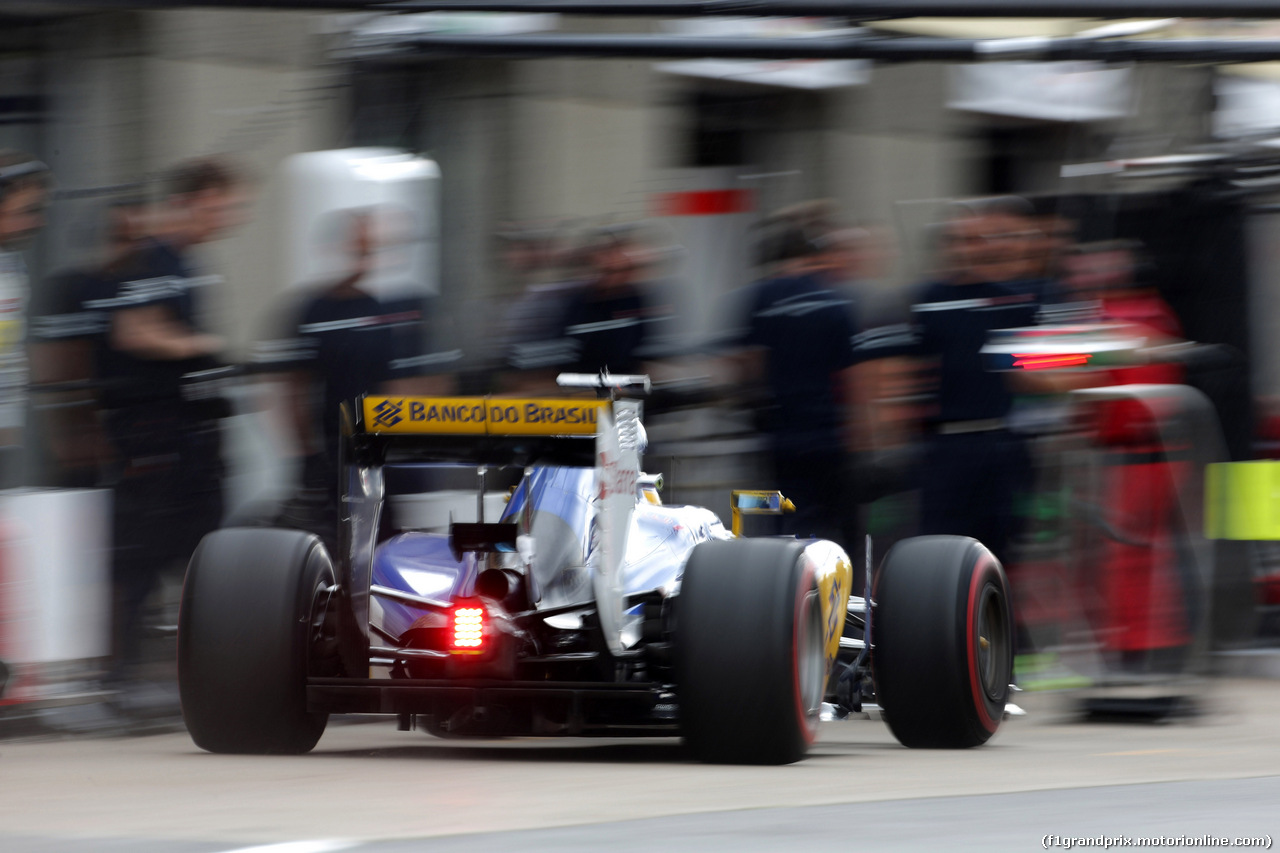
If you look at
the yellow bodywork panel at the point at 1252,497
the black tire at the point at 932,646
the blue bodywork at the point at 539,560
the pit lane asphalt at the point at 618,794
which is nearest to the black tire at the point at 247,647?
the pit lane asphalt at the point at 618,794

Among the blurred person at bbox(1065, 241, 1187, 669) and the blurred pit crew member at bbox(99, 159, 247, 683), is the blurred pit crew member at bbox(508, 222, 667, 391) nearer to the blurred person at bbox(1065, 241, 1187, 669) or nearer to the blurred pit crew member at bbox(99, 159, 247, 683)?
the blurred pit crew member at bbox(99, 159, 247, 683)

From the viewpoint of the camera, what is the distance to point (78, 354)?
8.09m

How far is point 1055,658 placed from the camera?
29.4 ft

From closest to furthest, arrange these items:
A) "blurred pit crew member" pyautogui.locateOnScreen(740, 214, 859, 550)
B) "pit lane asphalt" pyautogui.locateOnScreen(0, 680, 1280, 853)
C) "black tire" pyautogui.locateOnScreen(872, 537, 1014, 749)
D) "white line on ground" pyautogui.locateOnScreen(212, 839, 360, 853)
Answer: "white line on ground" pyautogui.locateOnScreen(212, 839, 360, 853)
"pit lane asphalt" pyautogui.locateOnScreen(0, 680, 1280, 853)
"black tire" pyautogui.locateOnScreen(872, 537, 1014, 749)
"blurred pit crew member" pyautogui.locateOnScreen(740, 214, 859, 550)

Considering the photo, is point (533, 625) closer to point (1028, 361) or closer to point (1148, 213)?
point (1028, 361)

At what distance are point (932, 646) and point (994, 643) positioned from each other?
0.52m

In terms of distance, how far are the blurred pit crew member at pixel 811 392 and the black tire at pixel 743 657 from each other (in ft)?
8.02

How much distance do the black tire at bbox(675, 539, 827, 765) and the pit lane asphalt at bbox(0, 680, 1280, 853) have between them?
93mm

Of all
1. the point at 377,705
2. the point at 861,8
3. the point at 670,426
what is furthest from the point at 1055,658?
the point at 377,705

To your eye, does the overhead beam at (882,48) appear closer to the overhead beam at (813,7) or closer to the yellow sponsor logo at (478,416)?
the overhead beam at (813,7)

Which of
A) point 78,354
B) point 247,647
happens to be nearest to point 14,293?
point 78,354

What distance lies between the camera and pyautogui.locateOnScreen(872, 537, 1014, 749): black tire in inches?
283

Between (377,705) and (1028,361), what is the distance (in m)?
3.13

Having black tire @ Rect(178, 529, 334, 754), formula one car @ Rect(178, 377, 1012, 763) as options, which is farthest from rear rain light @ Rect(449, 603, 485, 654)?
black tire @ Rect(178, 529, 334, 754)
